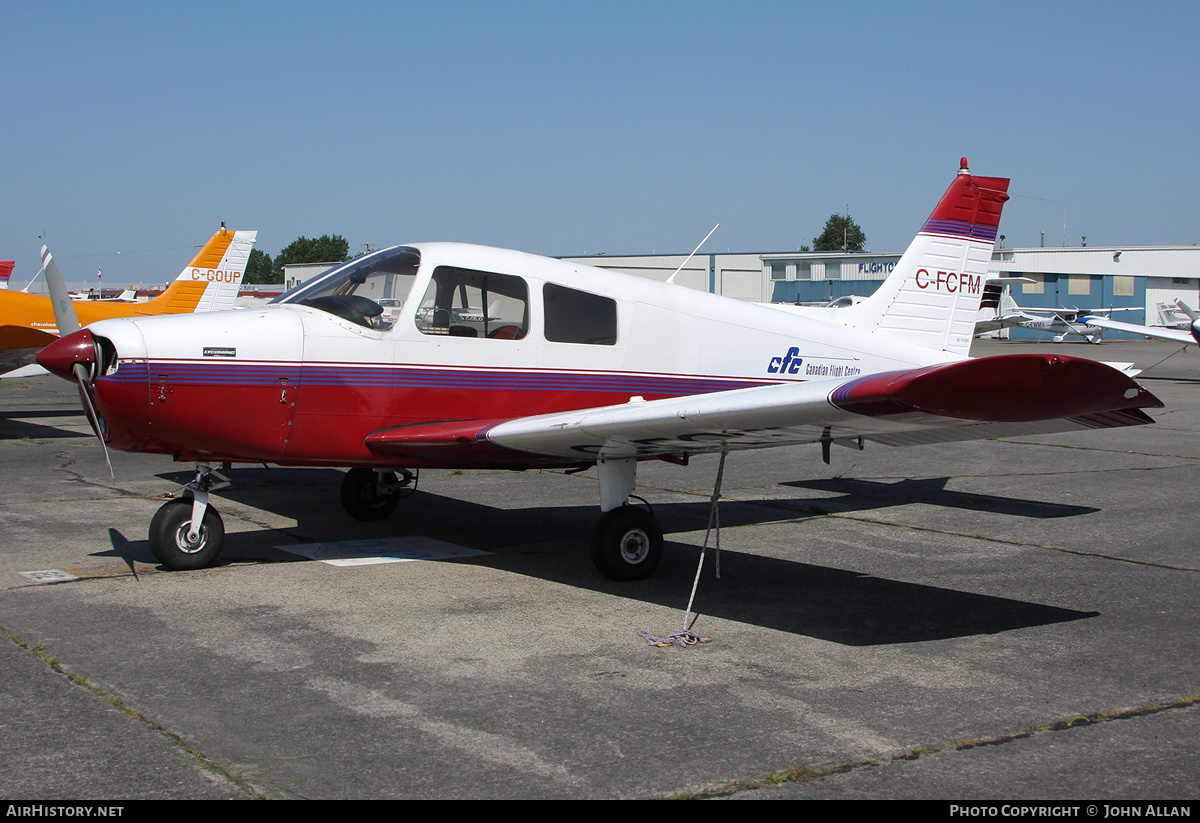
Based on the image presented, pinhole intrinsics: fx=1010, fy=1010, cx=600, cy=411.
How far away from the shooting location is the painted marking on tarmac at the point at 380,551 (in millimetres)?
7043

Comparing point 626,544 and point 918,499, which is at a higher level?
point 626,544

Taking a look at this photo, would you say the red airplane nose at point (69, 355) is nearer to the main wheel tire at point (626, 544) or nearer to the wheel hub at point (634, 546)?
the main wheel tire at point (626, 544)

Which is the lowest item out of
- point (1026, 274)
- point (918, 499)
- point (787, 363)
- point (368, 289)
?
point (918, 499)

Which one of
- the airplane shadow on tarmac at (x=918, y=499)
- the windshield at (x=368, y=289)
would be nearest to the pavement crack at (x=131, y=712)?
the windshield at (x=368, y=289)

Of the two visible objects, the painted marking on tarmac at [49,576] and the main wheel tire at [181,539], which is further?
the main wheel tire at [181,539]

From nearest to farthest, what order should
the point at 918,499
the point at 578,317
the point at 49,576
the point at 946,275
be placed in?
the point at 49,576
the point at 578,317
the point at 946,275
the point at 918,499

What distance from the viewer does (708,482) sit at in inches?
436

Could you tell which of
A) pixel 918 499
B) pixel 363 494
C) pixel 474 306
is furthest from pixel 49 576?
pixel 918 499

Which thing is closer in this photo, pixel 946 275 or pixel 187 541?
pixel 187 541

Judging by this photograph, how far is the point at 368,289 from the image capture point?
6.72 metres

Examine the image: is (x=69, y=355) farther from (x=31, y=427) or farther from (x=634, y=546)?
(x=31, y=427)

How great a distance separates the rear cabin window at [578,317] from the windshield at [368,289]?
973 millimetres

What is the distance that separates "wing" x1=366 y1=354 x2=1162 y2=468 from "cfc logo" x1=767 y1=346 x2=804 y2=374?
5.35 ft

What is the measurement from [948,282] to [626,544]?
460cm
